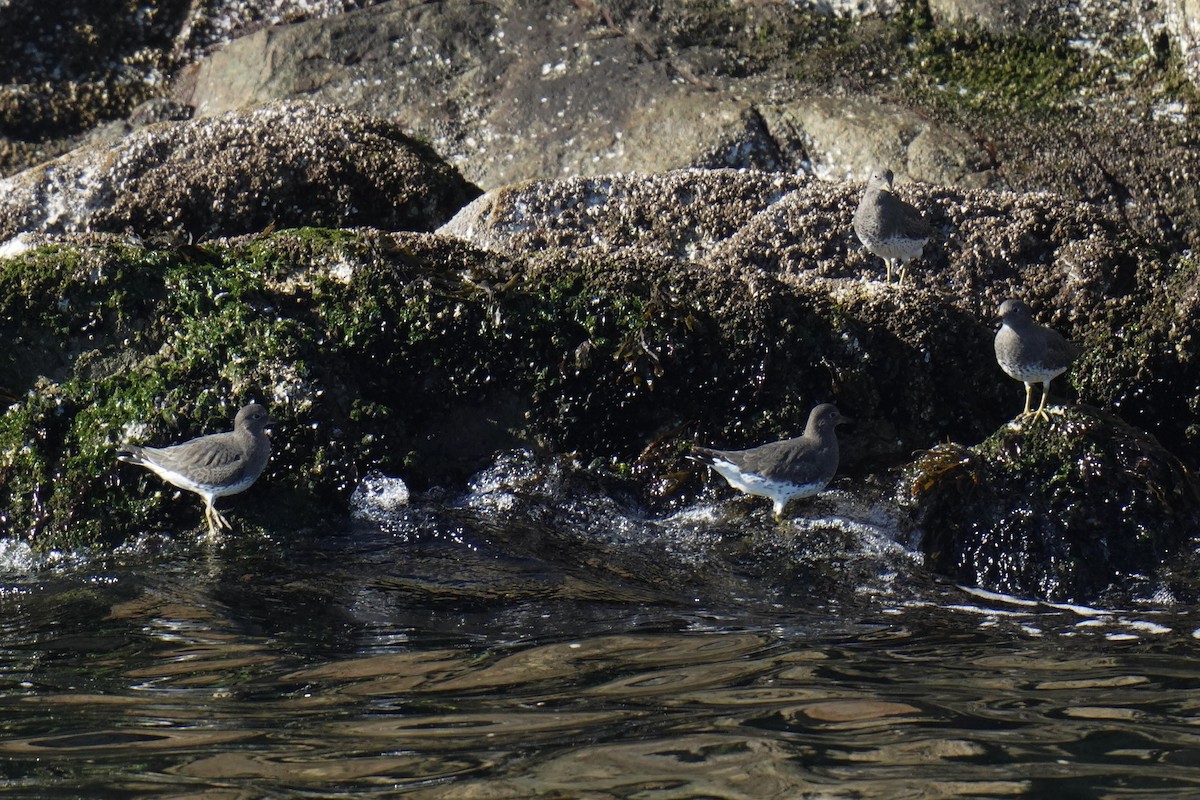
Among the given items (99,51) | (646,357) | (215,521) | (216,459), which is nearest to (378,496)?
(215,521)

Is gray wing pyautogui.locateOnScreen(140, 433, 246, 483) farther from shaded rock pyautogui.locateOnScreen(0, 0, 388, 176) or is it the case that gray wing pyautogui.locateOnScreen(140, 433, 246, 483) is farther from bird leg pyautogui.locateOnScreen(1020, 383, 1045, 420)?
shaded rock pyautogui.locateOnScreen(0, 0, 388, 176)

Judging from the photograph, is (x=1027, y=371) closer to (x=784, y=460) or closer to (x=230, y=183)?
(x=784, y=460)

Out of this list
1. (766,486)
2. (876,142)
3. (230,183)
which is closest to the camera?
(766,486)

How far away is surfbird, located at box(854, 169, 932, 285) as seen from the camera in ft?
26.3

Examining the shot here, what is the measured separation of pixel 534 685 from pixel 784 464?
2306mm

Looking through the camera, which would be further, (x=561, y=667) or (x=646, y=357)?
(x=646, y=357)

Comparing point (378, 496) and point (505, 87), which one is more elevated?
point (505, 87)

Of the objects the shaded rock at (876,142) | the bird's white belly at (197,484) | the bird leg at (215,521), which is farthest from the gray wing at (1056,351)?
the bird leg at (215,521)

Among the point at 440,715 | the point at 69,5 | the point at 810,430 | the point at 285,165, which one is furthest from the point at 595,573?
the point at 69,5

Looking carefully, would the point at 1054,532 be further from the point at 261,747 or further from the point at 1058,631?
the point at 261,747

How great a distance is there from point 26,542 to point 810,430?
4139 mm

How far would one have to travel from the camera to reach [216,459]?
6.52m

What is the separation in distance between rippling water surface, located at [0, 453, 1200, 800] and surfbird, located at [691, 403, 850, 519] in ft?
0.95

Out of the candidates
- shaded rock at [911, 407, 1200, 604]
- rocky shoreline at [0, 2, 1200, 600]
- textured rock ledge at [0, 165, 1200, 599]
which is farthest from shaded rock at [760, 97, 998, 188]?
shaded rock at [911, 407, 1200, 604]
